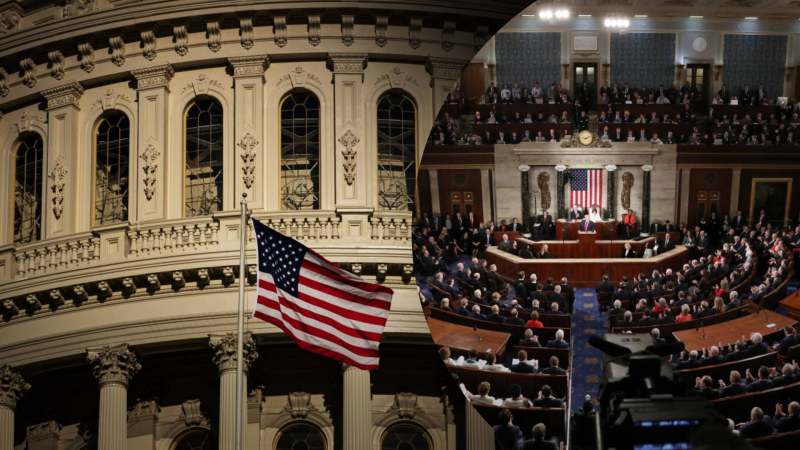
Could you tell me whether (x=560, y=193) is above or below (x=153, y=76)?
below

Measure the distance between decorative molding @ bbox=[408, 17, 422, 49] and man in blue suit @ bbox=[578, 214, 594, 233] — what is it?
2355cm

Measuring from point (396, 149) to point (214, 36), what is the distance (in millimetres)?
4874

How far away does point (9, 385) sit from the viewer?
92.6ft

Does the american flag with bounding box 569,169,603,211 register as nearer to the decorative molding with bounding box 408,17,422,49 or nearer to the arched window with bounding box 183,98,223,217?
the decorative molding with bounding box 408,17,422,49

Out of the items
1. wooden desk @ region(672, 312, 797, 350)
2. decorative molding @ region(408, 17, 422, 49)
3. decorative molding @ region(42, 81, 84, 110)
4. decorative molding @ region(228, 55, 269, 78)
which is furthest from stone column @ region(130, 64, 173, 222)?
wooden desk @ region(672, 312, 797, 350)

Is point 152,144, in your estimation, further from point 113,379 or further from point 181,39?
point 113,379

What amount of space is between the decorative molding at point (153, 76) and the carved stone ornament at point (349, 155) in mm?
4373

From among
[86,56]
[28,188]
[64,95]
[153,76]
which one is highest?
[86,56]

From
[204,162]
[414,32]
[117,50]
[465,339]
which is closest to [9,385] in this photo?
[204,162]

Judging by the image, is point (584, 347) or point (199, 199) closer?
point (584, 347)

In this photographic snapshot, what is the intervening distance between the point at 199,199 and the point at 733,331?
81.9 ft

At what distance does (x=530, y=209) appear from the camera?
5988 mm

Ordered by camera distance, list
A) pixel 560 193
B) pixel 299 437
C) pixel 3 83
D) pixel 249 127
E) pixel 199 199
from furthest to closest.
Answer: pixel 3 83 → pixel 199 199 → pixel 249 127 → pixel 299 437 → pixel 560 193

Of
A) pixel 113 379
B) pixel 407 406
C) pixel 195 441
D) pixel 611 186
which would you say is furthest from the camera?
pixel 195 441
